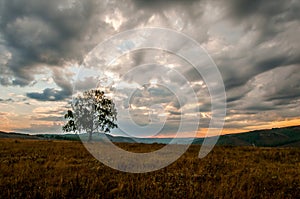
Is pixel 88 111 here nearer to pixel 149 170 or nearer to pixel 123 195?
pixel 149 170

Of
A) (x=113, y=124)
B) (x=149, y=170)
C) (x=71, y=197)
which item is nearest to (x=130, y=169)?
(x=149, y=170)

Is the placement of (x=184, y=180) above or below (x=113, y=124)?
below

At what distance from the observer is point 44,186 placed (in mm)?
8477

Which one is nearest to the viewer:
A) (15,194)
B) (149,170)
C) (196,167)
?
(15,194)

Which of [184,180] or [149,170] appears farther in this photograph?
[149,170]

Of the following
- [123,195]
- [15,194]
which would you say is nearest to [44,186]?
[15,194]

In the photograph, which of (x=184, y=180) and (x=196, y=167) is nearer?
(x=184, y=180)

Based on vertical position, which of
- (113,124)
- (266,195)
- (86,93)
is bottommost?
(266,195)

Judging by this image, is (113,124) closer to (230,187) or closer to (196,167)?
(196,167)

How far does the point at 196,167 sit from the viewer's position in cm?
1376

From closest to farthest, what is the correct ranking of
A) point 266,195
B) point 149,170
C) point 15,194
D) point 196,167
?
1. point 15,194
2. point 266,195
3. point 149,170
4. point 196,167

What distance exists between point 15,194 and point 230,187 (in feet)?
21.6

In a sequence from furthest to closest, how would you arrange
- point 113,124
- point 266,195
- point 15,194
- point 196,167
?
1. point 113,124
2. point 196,167
3. point 266,195
4. point 15,194

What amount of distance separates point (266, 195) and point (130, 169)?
6177 mm
